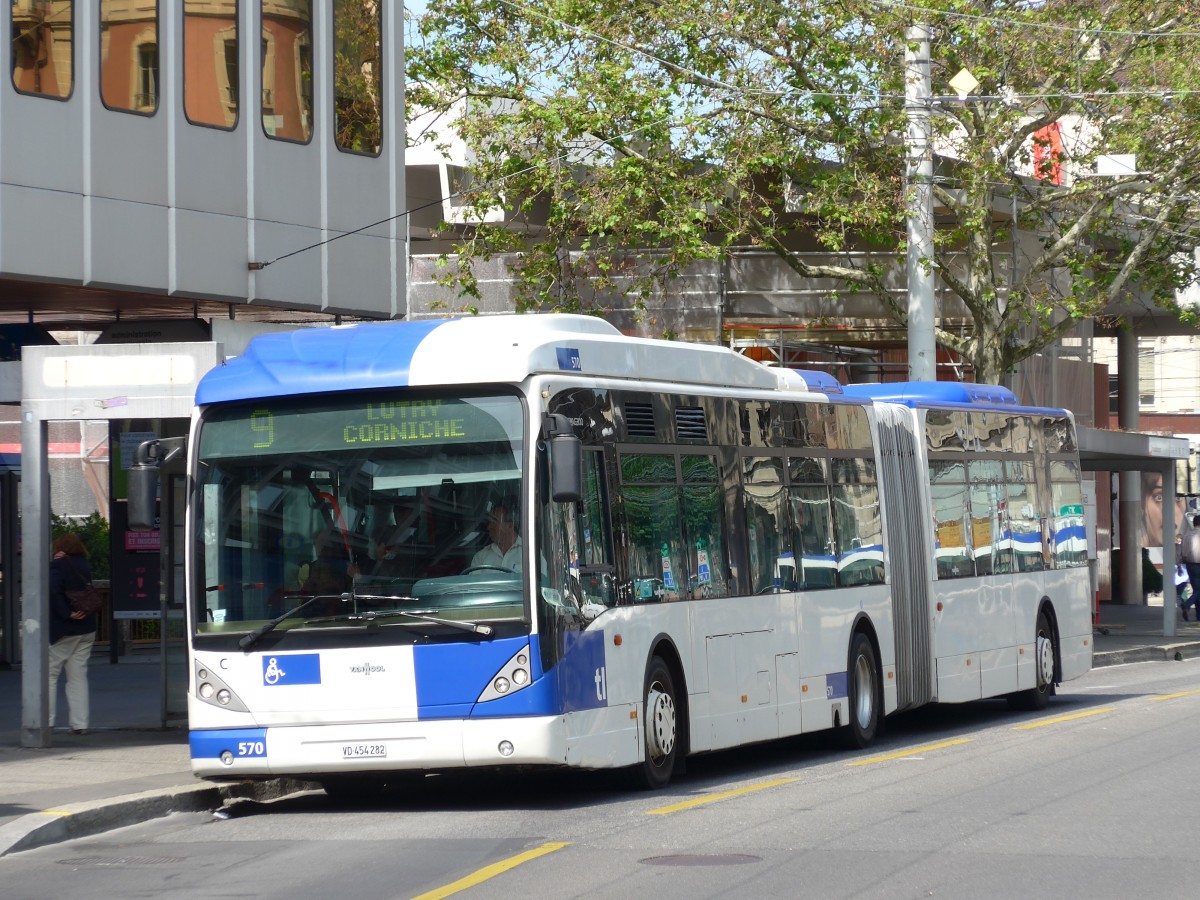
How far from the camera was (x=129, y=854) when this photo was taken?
1035cm

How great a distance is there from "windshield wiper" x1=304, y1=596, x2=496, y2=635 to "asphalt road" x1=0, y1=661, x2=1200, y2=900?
1134 mm

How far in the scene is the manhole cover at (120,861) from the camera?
9969 mm

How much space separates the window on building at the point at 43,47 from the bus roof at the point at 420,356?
5312mm

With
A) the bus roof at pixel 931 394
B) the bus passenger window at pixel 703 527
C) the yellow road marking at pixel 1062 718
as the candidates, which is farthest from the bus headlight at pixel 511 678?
the yellow road marking at pixel 1062 718

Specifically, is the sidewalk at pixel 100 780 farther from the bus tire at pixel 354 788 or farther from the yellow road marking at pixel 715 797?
the yellow road marking at pixel 715 797

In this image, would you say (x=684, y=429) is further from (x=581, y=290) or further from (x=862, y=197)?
(x=581, y=290)

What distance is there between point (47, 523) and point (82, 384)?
3.79ft

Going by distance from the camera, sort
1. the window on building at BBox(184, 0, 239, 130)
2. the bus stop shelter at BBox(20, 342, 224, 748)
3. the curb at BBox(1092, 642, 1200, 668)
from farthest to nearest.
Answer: the curb at BBox(1092, 642, 1200, 668) < the window on building at BBox(184, 0, 239, 130) < the bus stop shelter at BBox(20, 342, 224, 748)

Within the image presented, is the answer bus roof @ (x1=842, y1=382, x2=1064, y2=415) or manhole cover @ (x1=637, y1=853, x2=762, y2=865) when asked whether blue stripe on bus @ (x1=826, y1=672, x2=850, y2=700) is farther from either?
manhole cover @ (x1=637, y1=853, x2=762, y2=865)

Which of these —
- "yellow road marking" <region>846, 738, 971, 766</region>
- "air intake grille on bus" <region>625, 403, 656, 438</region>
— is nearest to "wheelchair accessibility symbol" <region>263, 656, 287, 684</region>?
"air intake grille on bus" <region>625, 403, 656, 438</region>

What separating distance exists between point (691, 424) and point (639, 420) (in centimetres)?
83

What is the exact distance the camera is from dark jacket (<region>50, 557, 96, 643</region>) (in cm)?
1641

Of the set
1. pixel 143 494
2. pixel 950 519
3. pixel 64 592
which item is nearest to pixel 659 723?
pixel 143 494

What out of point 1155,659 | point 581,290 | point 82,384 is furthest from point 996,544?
point 581,290
